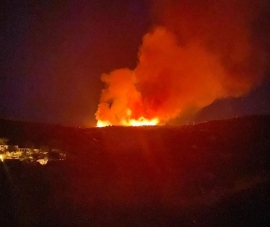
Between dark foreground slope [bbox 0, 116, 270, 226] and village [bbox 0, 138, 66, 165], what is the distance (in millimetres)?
499

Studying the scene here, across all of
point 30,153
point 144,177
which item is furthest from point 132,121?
point 144,177

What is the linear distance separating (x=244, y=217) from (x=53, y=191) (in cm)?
685

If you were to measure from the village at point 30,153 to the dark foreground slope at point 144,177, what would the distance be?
50 centimetres

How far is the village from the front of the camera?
51.4 ft

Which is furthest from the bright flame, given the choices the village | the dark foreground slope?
the village

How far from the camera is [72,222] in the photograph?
11.2 meters

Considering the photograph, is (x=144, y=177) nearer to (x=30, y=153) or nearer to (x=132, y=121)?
(x=30, y=153)

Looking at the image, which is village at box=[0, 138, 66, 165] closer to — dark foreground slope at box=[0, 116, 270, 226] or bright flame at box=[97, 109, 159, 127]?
dark foreground slope at box=[0, 116, 270, 226]

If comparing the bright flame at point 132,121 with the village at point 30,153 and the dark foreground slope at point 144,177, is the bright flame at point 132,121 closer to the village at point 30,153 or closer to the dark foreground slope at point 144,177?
the dark foreground slope at point 144,177

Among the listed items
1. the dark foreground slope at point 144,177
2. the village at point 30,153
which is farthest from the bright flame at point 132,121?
the village at point 30,153

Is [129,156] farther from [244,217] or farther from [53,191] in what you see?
[244,217]

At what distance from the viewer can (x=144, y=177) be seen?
50.0 feet

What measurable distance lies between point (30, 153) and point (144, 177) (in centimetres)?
538

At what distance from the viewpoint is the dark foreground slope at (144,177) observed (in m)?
11.7
